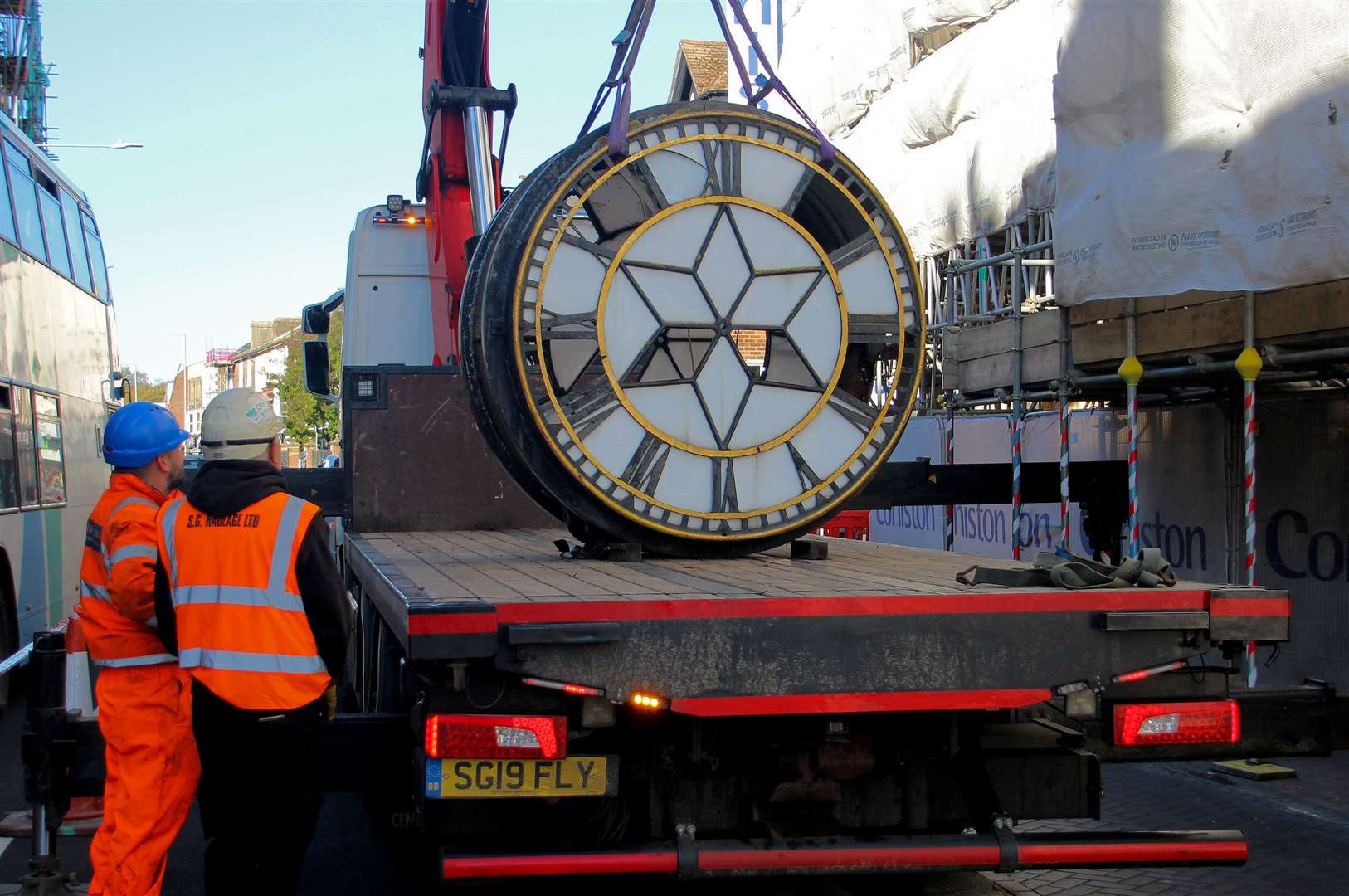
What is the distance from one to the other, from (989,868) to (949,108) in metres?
15.7

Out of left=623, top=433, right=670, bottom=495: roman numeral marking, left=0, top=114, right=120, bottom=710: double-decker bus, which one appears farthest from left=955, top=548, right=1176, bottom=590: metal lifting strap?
left=0, top=114, right=120, bottom=710: double-decker bus

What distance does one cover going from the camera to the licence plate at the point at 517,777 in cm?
392

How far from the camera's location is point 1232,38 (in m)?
9.80

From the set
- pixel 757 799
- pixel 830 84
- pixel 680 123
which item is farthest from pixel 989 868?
pixel 830 84

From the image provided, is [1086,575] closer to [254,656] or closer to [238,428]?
[254,656]

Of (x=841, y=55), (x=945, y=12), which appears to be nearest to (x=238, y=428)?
(x=945, y=12)

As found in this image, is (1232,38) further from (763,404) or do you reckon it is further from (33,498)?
(33,498)

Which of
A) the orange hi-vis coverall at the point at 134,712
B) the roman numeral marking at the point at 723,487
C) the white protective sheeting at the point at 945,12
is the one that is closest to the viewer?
the orange hi-vis coverall at the point at 134,712

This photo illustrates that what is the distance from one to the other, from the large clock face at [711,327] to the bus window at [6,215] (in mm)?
7251

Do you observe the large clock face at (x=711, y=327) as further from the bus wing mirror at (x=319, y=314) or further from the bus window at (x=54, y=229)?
the bus window at (x=54, y=229)

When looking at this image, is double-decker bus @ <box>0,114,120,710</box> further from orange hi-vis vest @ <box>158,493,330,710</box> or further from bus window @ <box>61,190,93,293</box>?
orange hi-vis vest @ <box>158,493,330,710</box>

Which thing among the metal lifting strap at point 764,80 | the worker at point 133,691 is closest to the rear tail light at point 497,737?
the worker at point 133,691

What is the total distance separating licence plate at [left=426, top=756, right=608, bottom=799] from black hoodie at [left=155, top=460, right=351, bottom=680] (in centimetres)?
58

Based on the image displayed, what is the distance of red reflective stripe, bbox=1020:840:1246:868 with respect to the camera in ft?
14.2
